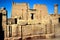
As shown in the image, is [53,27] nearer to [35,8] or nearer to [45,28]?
[45,28]

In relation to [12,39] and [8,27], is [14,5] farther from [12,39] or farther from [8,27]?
[12,39]

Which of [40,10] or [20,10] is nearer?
[20,10]

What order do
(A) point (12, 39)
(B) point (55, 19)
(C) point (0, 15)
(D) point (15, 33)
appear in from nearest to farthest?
(A) point (12, 39)
(D) point (15, 33)
(C) point (0, 15)
(B) point (55, 19)

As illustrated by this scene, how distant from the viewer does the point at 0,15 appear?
Result: 17.1 m

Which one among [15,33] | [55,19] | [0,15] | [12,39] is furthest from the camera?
[55,19]

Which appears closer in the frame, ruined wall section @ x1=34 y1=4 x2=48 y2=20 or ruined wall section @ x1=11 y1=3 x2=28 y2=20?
ruined wall section @ x1=11 y1=3 x2=28 y2=20

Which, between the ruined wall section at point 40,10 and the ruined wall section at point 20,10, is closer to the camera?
the ruined wall section at point 20,10

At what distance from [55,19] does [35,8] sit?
2914mm

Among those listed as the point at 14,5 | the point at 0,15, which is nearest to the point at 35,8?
the point at 14,5

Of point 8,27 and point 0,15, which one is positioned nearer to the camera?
point 8,27

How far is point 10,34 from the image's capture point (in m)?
15.7

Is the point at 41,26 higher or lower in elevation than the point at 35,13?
lower

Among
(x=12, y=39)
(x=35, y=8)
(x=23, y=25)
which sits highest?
(x=35, y=8)

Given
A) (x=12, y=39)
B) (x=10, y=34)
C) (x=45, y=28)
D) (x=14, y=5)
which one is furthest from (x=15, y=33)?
(x=14, y=5)
